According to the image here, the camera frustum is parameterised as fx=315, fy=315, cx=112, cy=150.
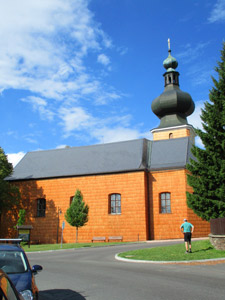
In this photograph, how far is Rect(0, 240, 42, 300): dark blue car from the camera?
490 centimetres

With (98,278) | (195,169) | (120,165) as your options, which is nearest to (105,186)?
(120,165)

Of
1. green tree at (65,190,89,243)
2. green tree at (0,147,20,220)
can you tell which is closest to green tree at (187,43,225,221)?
green tree at (65,190,89,243)

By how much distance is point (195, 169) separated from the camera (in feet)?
61.1

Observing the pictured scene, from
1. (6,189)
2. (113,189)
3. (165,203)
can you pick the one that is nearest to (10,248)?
(165,203)

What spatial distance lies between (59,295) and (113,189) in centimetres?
2371

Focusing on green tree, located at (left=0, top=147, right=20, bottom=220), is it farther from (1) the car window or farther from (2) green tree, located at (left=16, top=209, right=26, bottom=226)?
(1) the car window

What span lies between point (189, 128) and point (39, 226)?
2368 centimetres

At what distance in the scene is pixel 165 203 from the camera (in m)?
29.5

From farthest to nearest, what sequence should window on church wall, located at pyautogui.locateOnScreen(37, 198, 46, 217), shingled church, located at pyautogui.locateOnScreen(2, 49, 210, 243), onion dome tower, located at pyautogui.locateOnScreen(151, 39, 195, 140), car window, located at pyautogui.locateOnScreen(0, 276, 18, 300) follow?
onion dome tower, located at pyautogui.locateOnScreen(151, 39, 195, 140), window on church wall, located at pyautogui.locateOnScreen(37, 198, 46, 217), shingled church, located at pyautogui.locateOnScreen(2, 49, 210, 243), car window, located at pyautogui.locateOnScreen(0, 276, 18, 300)

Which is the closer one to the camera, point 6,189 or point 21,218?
point 21,218

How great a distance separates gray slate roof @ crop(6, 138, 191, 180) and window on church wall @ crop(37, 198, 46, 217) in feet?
8.16

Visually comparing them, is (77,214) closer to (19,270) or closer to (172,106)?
(19,270)

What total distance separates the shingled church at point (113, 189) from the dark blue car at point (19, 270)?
2337cm

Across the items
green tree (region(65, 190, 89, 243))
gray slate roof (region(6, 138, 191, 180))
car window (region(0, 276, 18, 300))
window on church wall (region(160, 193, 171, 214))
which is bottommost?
car window (region(0, 276, 18, 300))
